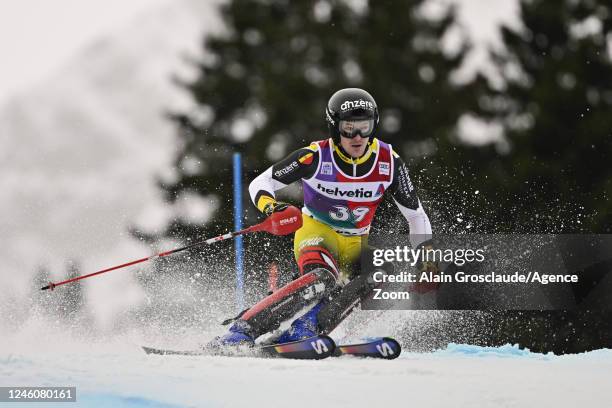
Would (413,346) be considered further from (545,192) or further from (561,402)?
(545,192)

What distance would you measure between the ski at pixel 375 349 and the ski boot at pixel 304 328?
0.80 ft

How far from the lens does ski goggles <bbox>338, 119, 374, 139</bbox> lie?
23.5ft

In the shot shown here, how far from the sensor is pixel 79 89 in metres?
86.6

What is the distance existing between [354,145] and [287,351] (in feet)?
4.98

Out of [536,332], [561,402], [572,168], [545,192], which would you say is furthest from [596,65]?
[561,402]

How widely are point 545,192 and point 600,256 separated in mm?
7960

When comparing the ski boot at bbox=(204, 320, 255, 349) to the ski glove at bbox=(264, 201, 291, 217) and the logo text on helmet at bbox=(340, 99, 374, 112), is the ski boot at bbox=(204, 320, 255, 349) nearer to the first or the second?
the ski glove at bbox=(264, 201, 291, 217)

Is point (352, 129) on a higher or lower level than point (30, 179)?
lower

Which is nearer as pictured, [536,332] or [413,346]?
[413,346]

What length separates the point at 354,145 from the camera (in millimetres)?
7223

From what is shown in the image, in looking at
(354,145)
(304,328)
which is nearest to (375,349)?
(304,328)

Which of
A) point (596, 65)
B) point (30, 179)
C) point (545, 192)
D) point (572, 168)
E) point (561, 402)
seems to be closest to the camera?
point (561, 402)
